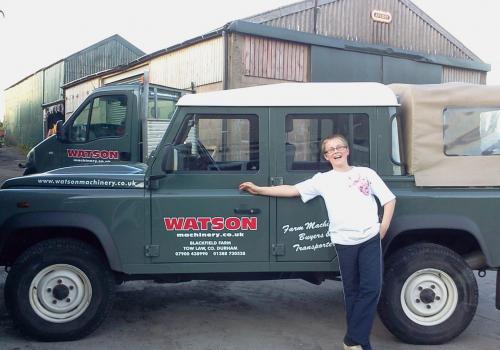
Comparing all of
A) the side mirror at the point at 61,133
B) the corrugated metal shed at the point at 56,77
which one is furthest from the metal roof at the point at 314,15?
the corrugated metal shed at the point at 56,77

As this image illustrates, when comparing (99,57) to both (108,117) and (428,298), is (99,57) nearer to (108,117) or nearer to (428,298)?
(108,117)

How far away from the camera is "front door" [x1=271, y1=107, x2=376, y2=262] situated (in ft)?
15.8

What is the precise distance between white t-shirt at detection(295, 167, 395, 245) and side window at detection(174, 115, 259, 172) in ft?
2.25

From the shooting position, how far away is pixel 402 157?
497cm

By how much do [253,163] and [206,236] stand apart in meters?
0.73

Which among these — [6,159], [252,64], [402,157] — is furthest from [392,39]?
[6,159]

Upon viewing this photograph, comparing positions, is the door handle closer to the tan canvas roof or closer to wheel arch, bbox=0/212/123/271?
wheel arch, bbox=0/212/123/271

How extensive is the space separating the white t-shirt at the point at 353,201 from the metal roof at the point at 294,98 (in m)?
0.65

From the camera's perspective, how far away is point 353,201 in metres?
4.45

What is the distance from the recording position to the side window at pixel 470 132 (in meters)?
4.90

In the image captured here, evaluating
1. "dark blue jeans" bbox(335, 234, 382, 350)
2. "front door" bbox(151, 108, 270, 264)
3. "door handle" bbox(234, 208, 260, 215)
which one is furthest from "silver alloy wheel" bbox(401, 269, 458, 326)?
"door handle" bbox(234, 208, 260, 215)

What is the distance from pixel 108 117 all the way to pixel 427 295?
579 centimetres

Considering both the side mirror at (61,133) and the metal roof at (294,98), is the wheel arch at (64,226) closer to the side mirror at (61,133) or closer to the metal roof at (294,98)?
the metal roof at (294,98)

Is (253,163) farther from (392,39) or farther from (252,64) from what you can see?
(392,39)
